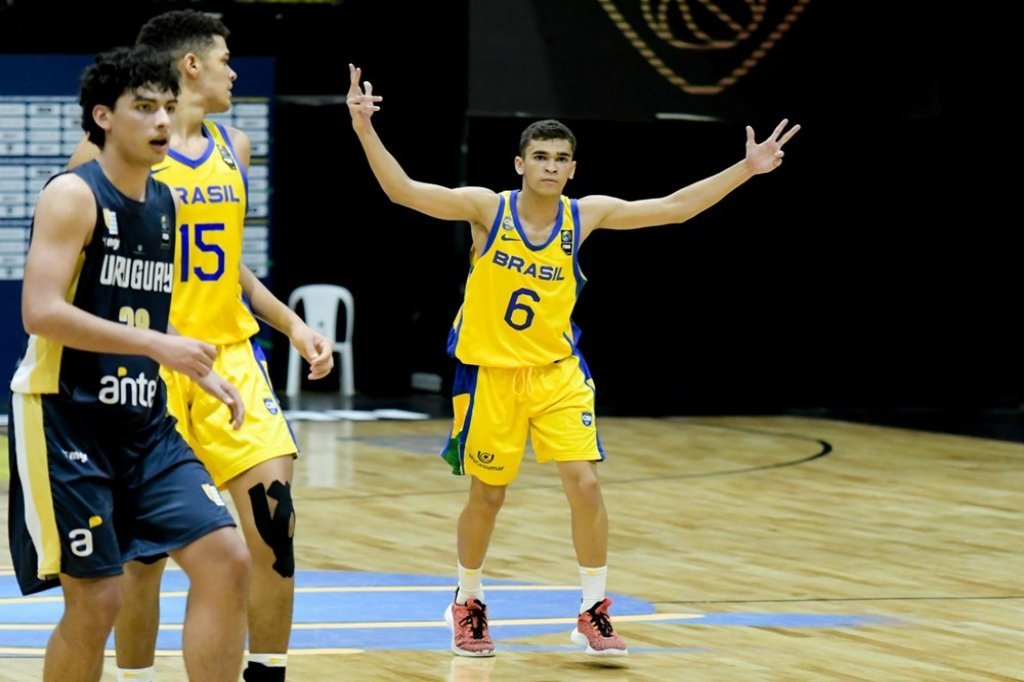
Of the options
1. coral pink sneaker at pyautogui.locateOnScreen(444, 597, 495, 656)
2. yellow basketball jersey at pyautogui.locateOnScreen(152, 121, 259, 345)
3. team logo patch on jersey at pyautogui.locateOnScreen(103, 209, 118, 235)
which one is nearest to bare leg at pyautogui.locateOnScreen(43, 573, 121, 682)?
team logo patch on jersey at pyautogui.locateOnScreen(103, 209, 118, 235)

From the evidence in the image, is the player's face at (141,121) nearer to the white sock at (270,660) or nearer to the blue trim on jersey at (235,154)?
the blue trim on jersey at (235,154)

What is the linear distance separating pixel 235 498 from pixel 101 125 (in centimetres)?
111

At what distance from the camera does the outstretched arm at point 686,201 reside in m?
6.05

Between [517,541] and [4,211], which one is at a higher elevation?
[4,211]

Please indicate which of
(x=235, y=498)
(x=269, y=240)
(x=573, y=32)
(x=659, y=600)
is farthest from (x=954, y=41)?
(x=235, y=498)

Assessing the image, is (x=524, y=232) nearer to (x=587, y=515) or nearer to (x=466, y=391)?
(x=466, y=391)

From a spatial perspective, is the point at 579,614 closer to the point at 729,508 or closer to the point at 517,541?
the point at 517,541

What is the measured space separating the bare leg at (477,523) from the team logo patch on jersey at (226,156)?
164cm

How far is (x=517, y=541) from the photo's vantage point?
8.07 meters

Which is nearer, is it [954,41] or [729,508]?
[729,508]

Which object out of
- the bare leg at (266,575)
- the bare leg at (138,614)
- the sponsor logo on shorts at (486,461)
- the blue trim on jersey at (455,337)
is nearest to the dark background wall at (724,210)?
the blue trim on jersey at (455,337)

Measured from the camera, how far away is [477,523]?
605 cm

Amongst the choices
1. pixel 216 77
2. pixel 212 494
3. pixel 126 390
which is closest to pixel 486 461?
pixel 216 77

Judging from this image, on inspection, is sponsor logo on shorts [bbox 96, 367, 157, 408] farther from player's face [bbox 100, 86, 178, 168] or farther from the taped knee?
the taped knee
